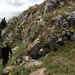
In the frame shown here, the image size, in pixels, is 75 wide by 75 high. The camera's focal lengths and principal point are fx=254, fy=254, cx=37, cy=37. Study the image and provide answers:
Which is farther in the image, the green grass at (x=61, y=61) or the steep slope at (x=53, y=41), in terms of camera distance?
the steep slope at (x=53, y=41)

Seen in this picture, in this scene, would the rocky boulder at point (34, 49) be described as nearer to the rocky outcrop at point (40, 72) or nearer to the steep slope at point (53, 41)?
the steep slope at point (53, 41)

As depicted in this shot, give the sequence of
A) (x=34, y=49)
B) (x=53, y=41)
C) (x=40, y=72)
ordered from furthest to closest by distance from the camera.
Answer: (x=34, y=49), (x=53, y=41), (x=40, y=72)

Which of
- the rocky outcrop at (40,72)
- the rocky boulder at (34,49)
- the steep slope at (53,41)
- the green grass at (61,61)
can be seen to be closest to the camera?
the green grass at (61,61)

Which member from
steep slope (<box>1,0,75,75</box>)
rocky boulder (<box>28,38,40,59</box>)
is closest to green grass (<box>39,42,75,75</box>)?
steep slope (<box>1,0,75,75</box>)

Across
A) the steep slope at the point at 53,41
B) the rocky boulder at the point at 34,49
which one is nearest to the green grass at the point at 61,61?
the steep slope at the point at 53,41

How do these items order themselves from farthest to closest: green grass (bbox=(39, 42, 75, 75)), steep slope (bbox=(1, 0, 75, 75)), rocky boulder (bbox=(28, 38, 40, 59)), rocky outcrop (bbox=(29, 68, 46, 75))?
1. rocky boulder (bbox=(28, 38, 40, 59))
2. steep slope (bbox=(1, 0, 75, 75))
3. rocky outcrop (bbox=(29, 68, 46, 75))
4. green grass (bbox=(39, 42, 75, 75))

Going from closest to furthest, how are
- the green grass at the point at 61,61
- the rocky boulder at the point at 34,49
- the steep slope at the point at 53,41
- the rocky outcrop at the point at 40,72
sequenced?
1. the green grass at the point at 61,61
2. the rocky outcrop at the point at 40,72
3. the steep slope at the point at 53,41
4. the rocky boulder at the point at 34,49

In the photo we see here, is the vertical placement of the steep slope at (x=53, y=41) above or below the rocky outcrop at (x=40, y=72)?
above

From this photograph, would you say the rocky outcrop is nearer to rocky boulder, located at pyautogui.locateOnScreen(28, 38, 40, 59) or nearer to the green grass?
the green grass

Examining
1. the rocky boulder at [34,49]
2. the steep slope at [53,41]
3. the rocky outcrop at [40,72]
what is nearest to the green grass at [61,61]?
the steep slope at [53,41]

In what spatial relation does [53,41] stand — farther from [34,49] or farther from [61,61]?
[61,61]

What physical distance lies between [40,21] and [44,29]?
2443mm

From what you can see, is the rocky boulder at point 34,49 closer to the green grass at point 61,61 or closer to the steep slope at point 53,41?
the steep slope at point 53,41

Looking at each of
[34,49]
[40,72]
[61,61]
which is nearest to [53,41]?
[34,49]
